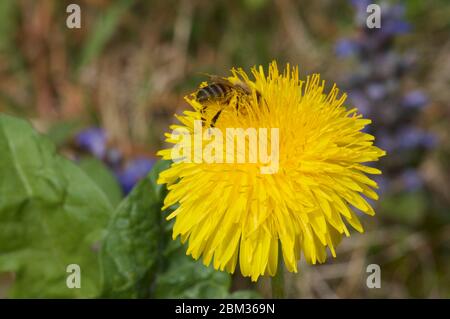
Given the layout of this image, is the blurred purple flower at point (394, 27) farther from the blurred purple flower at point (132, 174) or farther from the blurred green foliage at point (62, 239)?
Answer: the blurred green foliage at point (62, 239)

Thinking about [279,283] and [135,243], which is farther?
[135,243]

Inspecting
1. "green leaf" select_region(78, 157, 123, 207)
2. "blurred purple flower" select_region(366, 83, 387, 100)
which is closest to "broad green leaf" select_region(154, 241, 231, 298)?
"green leaf" select_region(78, 157, 123, 207)

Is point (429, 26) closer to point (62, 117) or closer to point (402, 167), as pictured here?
point (402, 167)

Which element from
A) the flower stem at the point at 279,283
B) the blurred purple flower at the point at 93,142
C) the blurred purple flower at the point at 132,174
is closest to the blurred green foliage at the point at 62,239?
the flower stem at the point at 279,283

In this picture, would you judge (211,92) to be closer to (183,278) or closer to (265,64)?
(183,278)

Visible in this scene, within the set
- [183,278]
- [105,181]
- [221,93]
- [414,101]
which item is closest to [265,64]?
[414,101]
